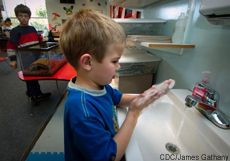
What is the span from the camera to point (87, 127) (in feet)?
1.39

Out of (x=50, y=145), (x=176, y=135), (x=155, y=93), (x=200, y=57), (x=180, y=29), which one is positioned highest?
(x=180, y=29)

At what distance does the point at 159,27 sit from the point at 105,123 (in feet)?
3.05

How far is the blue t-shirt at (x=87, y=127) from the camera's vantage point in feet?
1.39

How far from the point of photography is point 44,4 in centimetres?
615

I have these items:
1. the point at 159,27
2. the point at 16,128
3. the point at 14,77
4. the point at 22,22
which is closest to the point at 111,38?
the point at 159,27

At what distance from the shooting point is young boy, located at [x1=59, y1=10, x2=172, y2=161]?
16.9 inches

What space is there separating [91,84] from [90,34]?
0.20 metres

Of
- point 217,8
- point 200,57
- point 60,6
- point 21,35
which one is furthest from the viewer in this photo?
point 60,6

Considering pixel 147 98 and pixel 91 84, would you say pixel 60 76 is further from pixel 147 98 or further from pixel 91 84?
pixel 147 98

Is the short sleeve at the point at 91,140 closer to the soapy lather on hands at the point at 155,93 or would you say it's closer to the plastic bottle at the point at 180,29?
the soapy lather on hands at the point at 155,93

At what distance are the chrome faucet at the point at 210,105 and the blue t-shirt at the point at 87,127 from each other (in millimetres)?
384

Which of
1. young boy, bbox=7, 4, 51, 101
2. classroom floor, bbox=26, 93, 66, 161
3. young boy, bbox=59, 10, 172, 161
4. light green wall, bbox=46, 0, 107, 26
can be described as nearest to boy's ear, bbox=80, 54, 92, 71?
young boy, bbox=59, 10, 172, 161

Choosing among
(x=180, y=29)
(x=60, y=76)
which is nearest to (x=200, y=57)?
(x=180, y=29)

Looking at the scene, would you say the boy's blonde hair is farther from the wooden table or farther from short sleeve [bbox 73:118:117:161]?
the wooden table
